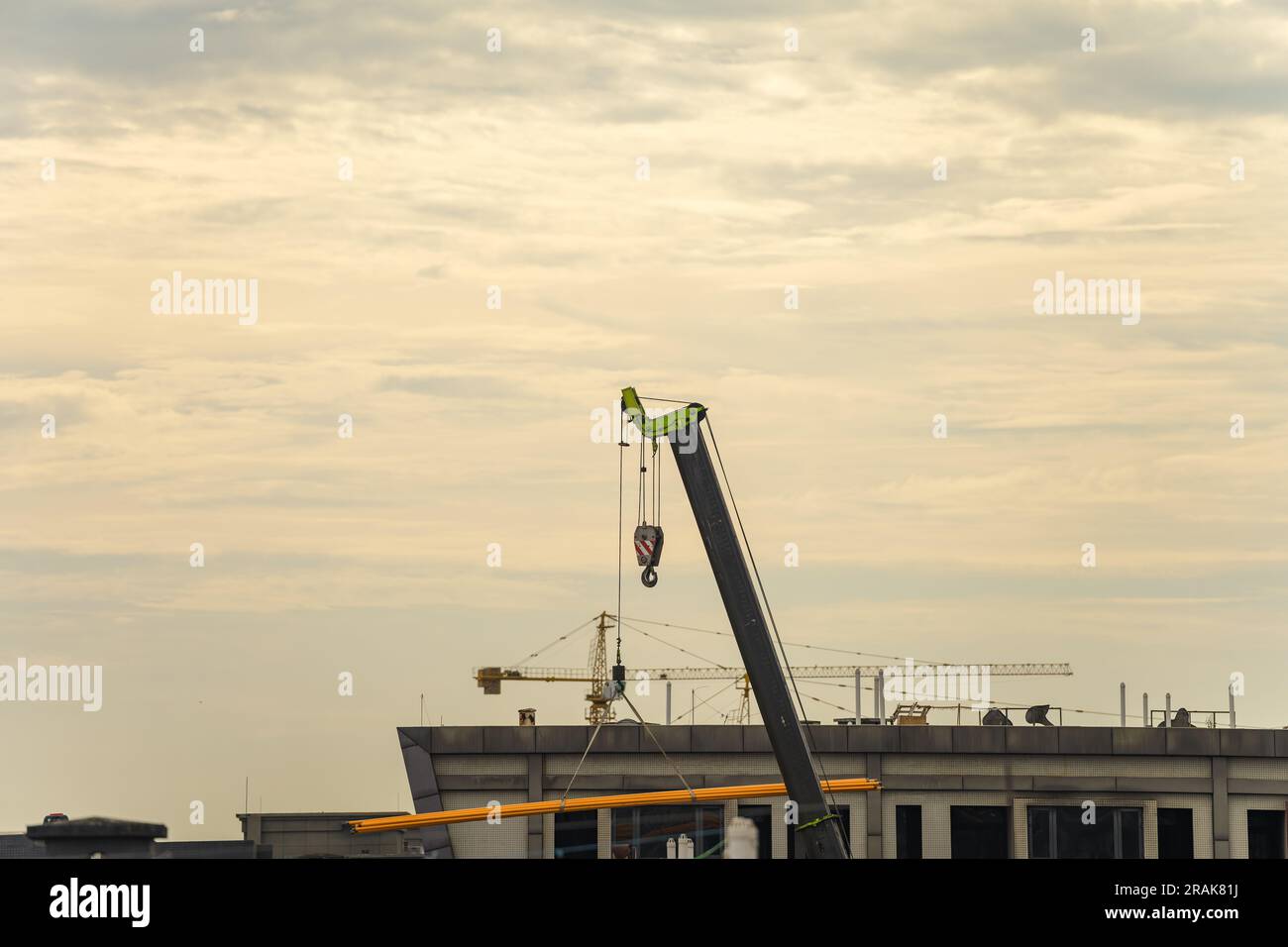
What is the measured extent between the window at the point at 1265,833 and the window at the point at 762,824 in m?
16.0

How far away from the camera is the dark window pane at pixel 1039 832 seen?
5528 centimetres

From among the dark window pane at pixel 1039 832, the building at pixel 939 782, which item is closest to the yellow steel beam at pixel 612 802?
the building at pixel 939 782

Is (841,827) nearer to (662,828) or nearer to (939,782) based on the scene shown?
(939,782)

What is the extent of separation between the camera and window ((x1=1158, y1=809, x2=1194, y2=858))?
2159 inches

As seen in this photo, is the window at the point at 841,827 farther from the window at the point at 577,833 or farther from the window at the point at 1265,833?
the window at the point at 1265,833

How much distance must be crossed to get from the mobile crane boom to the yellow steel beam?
676 cm

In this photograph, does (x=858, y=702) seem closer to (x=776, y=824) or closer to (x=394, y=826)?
(x=776, y=824)

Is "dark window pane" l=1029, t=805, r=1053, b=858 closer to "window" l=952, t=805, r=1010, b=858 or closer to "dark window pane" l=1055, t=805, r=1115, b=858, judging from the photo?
"dark window pane" l=1055, t=805, r=1115, b=858

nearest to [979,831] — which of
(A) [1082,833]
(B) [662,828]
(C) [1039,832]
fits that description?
(C) [1039,832]

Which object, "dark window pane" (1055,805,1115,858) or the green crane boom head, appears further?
"dark window pane" (1055,805,1115,858)

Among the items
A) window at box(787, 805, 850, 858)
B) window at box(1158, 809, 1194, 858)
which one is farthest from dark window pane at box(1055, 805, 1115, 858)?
window at box(787, 805, 850, 858)

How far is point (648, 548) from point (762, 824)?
13.6 metres
